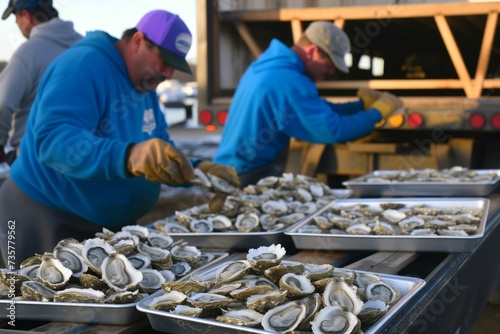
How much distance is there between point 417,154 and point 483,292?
2549 millimetres

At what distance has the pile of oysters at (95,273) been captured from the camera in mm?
1354

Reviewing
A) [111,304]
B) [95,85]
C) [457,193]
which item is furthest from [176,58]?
[457,193]

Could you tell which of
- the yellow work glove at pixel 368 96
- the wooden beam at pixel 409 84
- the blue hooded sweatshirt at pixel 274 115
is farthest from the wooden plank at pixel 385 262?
the wooden beam at pixel 409 84

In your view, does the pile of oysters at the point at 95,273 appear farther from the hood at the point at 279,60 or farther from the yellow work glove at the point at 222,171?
the hood at the point at 279,60

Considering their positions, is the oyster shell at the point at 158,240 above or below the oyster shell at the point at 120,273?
below

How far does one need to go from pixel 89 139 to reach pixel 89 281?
0.70m

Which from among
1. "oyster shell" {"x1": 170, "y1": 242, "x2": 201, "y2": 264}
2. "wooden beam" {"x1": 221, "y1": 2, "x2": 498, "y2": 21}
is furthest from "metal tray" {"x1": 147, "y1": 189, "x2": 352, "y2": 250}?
"wooden beam" {"x1": 221, "y1": 2, "x2": 498, "y2": 21}

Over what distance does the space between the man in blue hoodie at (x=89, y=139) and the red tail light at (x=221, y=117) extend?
2372mm

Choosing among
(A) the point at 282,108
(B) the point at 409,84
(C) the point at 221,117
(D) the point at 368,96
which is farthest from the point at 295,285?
(B) the point at 409,84

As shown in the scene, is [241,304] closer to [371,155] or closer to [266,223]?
[266,223]

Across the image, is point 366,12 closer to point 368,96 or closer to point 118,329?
point 368,96

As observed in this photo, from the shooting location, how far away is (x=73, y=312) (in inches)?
52.4

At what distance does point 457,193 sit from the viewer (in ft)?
8.99

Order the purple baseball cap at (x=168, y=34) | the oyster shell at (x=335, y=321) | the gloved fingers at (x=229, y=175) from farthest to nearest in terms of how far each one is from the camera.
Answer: the gloved fingers at (x=229, y=175), the purple baseball cap at (x=168, y=34), the oyster shell at (x=335, y=321)
